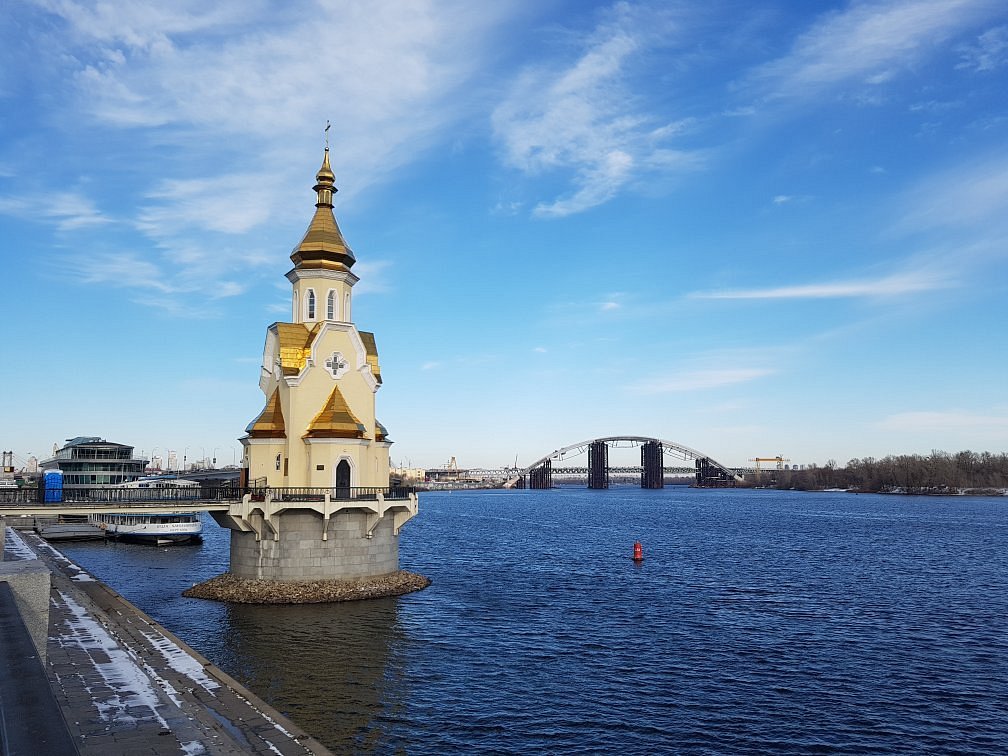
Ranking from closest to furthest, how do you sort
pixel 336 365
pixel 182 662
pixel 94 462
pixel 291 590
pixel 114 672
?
pixel 114 672 < pixel 182 662 < pixel 291 590 < pixel 336 365 < pixel 94 462

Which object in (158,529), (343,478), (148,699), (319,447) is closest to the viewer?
(148,699)

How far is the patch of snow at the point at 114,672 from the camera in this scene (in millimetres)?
16156

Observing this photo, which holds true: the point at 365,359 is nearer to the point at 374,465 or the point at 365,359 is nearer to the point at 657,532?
the point at 374,465

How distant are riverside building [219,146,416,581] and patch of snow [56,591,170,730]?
34.9 feet

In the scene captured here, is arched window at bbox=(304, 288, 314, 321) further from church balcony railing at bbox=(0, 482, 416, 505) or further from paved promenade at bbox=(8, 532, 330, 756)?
paved promenade at bbox=(8, 532, 330, 756)

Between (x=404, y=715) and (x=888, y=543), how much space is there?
6365cm

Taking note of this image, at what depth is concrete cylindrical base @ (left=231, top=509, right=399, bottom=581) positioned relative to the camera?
118 ft

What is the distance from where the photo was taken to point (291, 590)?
3531cm

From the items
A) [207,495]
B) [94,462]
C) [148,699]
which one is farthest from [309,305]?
[94,462]

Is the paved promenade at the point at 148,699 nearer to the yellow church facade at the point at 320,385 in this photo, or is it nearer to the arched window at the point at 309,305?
the yellow church facade at the point at 320,385

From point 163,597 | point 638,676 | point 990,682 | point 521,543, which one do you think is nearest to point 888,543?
point 521,543

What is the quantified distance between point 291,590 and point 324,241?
17559 mm

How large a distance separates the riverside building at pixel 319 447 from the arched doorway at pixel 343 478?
0.05 m

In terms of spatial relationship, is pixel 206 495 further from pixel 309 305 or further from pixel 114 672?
pixel 114 672
